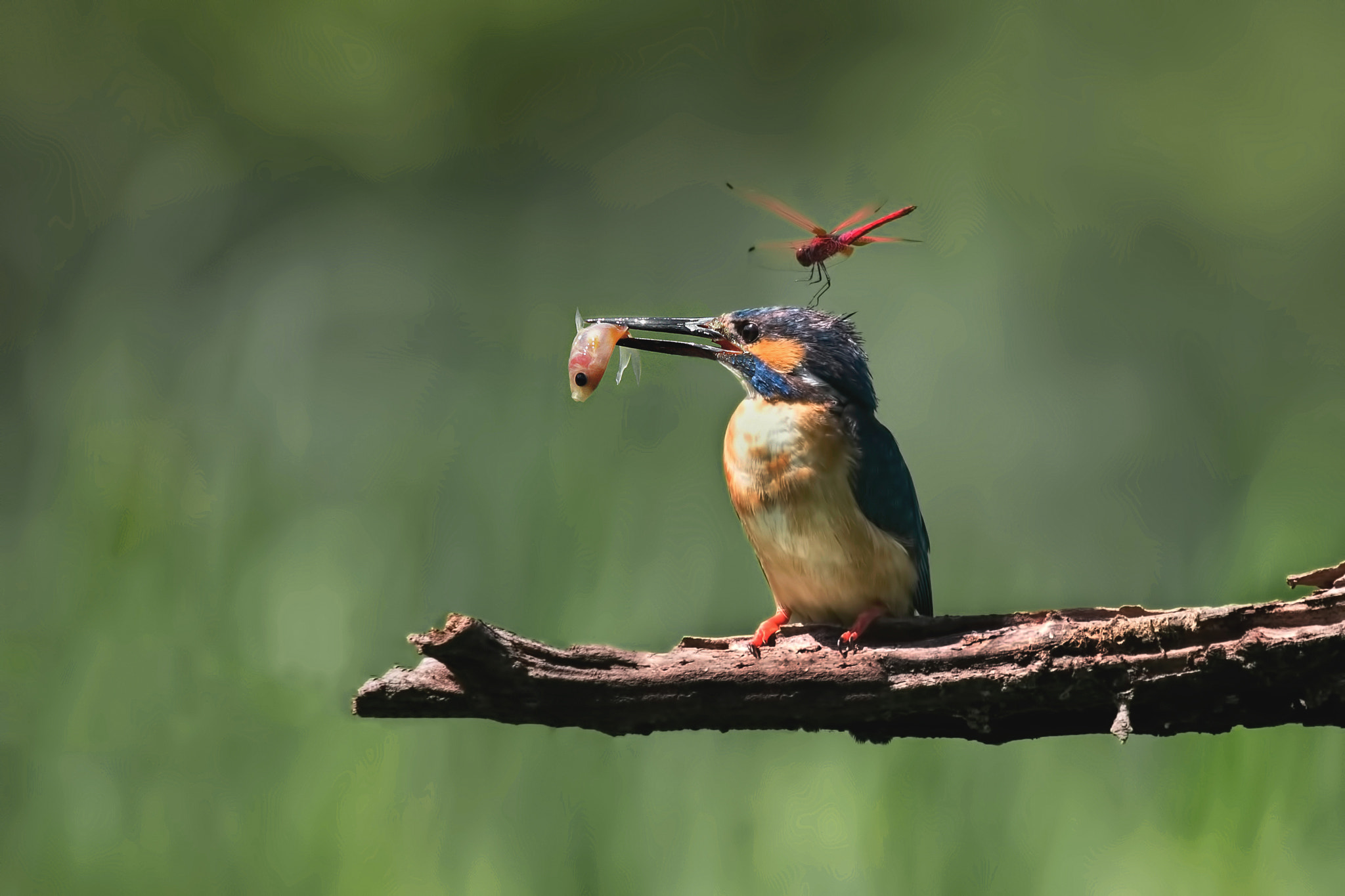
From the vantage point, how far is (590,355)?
211 centimetres

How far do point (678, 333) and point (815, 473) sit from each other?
48 cm

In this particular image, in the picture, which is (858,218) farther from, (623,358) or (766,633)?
(766,633)

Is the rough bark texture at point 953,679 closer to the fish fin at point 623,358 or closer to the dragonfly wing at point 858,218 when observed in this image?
the fish fin at point 623,358

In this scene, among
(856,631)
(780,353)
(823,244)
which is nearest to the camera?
(856,631)

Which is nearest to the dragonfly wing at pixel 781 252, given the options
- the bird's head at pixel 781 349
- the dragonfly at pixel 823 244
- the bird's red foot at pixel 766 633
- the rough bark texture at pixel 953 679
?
the dragonfly at pixel 823 244

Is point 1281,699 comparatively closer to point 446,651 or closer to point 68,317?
point 446,651

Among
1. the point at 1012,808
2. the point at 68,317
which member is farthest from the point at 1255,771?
the point at 68,317

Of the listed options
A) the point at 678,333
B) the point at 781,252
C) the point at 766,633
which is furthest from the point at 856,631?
the point at 781,252

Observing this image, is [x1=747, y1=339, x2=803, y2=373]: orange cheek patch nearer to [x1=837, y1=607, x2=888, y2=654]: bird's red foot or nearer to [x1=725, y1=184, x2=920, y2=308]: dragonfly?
[x1=725, y1=184, x2=920, y2=308]: dragonfly

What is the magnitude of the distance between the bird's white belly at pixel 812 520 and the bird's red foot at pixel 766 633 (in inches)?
2.4

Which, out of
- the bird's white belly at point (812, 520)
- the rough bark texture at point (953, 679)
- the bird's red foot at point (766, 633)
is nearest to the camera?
the rough bark texture at point (953, 679)

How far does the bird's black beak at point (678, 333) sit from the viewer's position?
219 centimetres

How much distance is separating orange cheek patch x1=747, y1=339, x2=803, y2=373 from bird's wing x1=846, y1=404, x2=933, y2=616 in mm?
161

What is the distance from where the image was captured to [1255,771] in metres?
2.73
